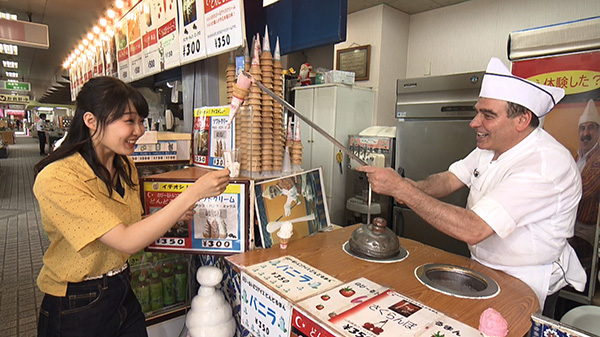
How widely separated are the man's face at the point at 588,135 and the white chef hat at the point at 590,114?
23mm

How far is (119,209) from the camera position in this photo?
4.59 ft

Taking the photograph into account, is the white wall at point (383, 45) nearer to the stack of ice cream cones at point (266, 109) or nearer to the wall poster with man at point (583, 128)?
the wall poster with man at point (583, 128)

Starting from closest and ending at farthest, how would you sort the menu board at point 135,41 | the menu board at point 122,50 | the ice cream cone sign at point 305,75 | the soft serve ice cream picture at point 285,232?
the soft serve ice cream picture at point 285,232 → the menu board at point 135,41 → the menu board at point 122,50 → the ice cream cone sign at point 305,75

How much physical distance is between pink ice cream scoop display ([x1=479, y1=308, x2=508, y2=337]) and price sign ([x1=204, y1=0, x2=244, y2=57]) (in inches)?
66.7

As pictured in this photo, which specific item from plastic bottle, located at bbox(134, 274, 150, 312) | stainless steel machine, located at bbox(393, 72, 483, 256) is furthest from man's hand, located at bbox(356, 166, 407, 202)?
stainless steel machine, located at bbox(393, 72, 483, 256)

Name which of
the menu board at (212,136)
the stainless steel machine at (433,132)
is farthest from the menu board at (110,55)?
the stainless steel machine at (433,132)

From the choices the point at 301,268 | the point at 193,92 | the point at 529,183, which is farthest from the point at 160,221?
the point at 193,92

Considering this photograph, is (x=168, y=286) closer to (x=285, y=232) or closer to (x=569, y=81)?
(x=285, y=232)

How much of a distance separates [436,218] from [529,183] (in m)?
0.39

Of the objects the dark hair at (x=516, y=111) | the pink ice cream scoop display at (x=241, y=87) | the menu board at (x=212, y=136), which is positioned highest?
the pink ice cream scoop display at (x=241, y=87)

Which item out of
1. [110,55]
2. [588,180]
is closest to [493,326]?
[588,180]

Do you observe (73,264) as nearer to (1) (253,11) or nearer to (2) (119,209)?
(2) (119,209)

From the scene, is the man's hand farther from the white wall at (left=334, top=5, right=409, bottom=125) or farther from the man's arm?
the white wall at (left=334, top=5, right=409, bottom=125)

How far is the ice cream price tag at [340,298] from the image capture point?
3.55 ft
